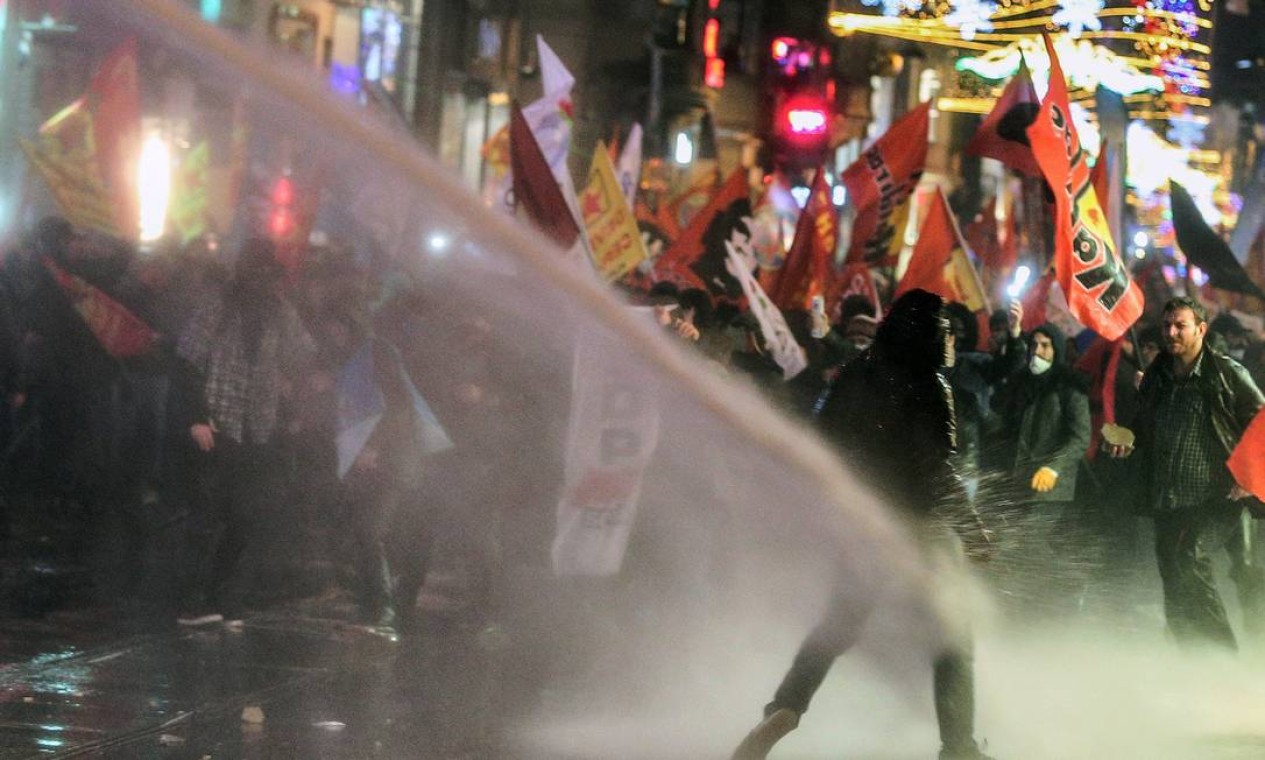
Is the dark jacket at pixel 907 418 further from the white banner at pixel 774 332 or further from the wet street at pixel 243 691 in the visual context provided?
the white banner at pixel 774 332

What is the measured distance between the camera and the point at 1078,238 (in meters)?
10.4

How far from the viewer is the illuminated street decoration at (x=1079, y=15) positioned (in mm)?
23469

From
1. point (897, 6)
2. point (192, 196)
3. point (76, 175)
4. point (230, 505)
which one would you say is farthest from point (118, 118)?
point (897, 6)

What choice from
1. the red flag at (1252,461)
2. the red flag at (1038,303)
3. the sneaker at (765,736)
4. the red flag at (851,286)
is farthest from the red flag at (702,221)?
the sneaker at (765,736)

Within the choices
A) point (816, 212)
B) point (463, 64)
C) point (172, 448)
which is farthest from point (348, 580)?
point (463, 64)

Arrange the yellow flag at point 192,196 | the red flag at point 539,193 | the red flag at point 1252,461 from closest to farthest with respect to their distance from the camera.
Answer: the red flag at point 1252,461 → the red flag at point 539,193 → the yellow flag at point 192,196

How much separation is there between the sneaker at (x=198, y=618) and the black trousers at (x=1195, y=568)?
15.3 ft

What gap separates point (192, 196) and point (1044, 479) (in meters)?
9.64

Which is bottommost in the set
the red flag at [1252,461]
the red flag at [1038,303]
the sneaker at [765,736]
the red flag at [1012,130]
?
the red flag at [1038,303]

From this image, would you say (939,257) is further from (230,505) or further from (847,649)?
(847,649)

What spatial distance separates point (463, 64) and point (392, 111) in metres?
30.2

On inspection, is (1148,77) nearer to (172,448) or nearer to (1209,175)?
(172,448)

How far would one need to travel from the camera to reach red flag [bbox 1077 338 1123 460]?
497 inches

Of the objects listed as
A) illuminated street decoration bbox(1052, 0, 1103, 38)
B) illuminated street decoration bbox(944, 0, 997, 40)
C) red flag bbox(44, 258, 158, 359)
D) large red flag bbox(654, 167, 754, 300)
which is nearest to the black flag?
large red flag bbox(654, 167, 754, 300)
